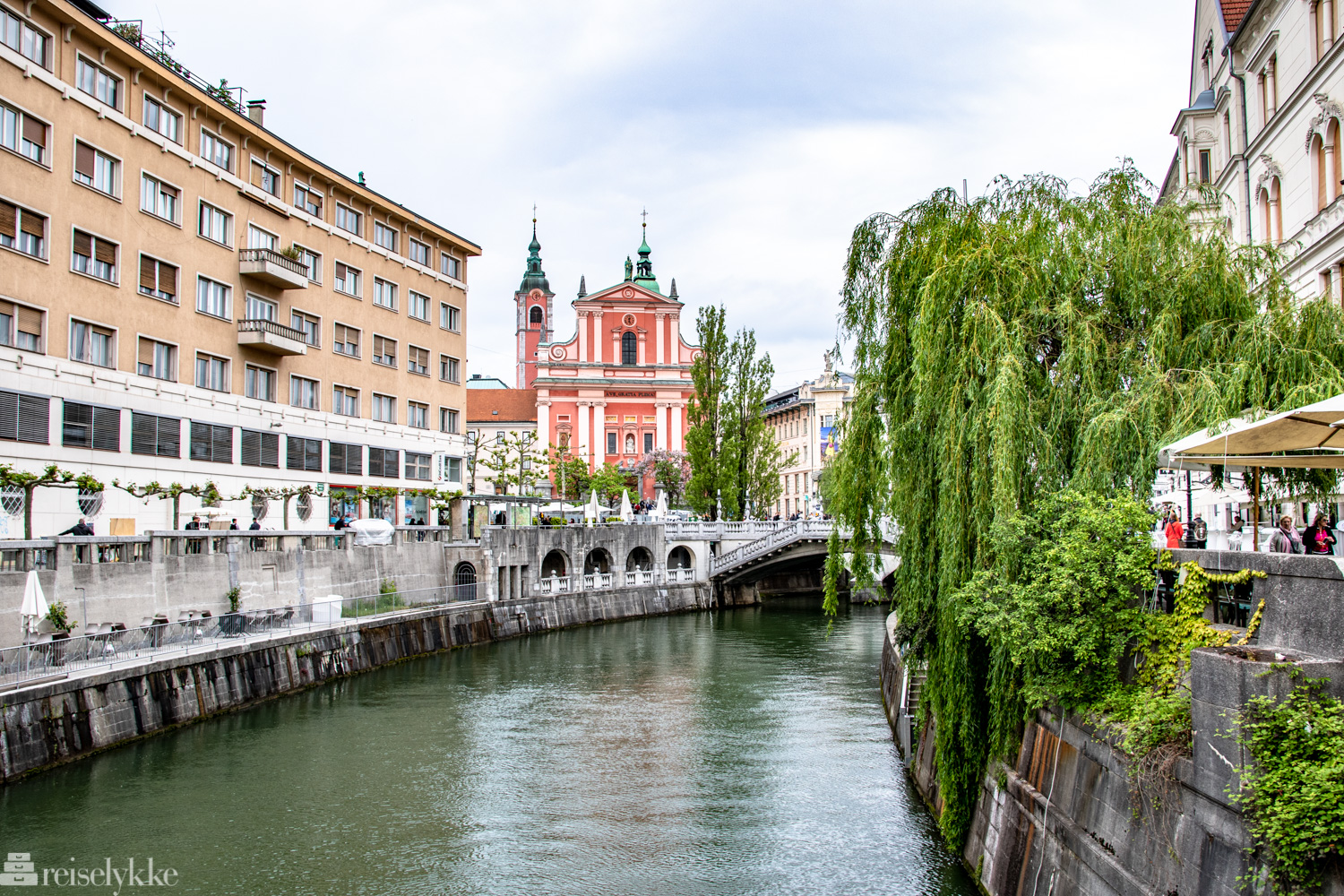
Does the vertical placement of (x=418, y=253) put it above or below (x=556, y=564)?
above

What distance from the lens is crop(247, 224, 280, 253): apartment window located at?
41.8 m

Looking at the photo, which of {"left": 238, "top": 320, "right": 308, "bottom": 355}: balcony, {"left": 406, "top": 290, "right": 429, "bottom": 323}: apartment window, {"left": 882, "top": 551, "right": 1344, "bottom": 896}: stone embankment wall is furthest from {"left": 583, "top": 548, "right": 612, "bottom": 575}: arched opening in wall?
{"left": 882, "top": 551, "right": 1344, "bottom": 896}: stone embankment wall

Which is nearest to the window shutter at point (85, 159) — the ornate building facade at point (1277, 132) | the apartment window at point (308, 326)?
the apartment window at point (308, 326)

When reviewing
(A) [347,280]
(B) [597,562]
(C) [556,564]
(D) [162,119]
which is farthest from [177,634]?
(B) [597,562]

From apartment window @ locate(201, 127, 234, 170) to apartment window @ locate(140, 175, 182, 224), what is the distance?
105 inches

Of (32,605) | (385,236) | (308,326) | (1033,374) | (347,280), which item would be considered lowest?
(32,605)

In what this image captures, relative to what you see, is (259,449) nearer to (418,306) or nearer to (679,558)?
(418,306)

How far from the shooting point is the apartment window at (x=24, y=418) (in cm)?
3042

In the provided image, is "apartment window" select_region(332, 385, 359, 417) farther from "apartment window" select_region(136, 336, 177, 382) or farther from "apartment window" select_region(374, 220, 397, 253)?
"apartment window" select_region(136, 336, 177, 382)

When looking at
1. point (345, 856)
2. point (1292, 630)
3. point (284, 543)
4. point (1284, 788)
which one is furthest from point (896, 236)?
point (284, 543)

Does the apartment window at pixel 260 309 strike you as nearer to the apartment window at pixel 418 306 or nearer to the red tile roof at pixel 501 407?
the apartment window at pixel 418 306

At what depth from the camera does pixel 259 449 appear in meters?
41.7

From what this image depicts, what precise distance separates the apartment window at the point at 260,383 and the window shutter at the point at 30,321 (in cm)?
965

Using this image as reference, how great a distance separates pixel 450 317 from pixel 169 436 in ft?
64.6
